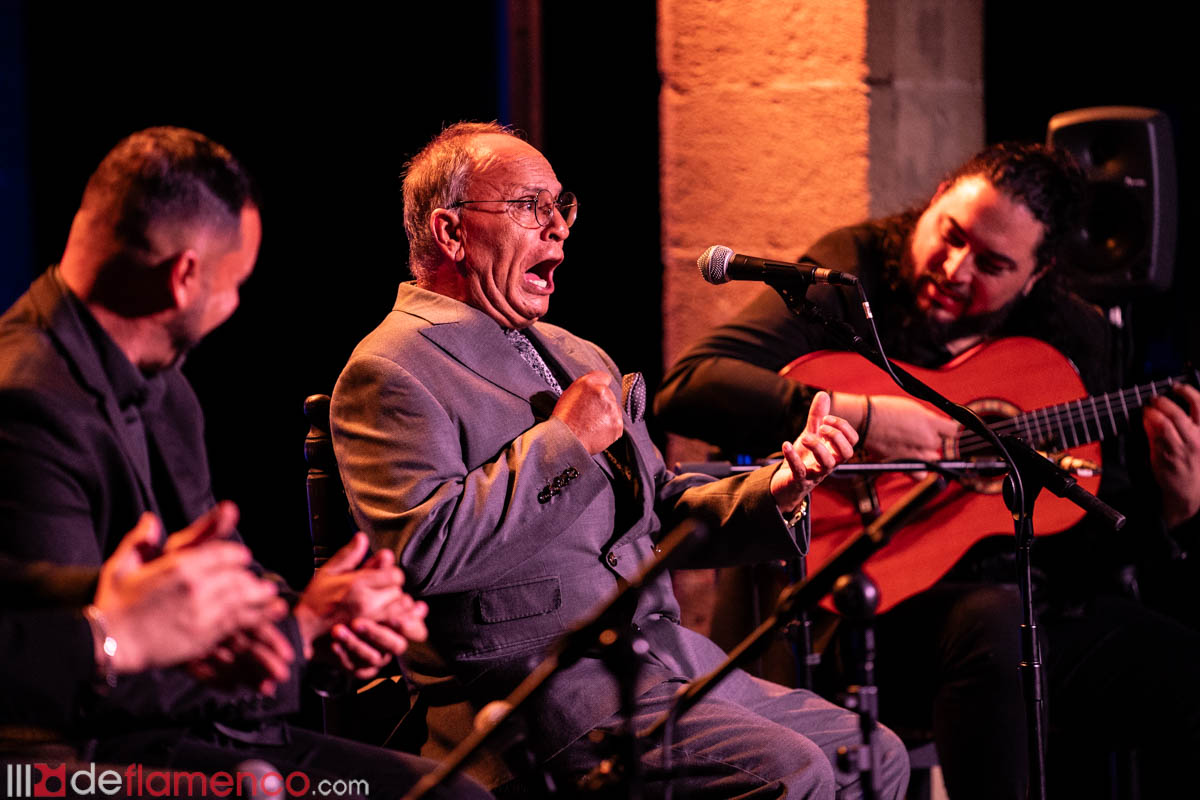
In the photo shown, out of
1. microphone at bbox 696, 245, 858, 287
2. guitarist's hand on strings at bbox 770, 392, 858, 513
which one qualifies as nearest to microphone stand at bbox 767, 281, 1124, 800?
microphone at bbox 696, 245, 858, 287

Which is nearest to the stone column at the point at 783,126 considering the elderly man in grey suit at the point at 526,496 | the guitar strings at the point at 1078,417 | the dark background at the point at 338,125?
the dark background at the point at 338,125

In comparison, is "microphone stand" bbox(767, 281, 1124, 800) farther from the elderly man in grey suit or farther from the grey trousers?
the grey trousers

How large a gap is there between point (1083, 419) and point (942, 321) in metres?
0.49

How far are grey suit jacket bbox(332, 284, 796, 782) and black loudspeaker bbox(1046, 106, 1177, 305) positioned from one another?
2130 mm

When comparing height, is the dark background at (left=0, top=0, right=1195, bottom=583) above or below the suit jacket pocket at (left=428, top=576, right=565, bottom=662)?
above

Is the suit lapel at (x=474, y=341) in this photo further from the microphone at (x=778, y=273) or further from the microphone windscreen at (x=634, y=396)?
the microphone at (x=778, y=273)

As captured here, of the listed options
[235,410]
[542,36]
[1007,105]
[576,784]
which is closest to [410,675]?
[576,784]

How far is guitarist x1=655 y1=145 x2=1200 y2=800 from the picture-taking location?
343cm

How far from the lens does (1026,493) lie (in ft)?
8.55

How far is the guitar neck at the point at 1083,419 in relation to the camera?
143 inches

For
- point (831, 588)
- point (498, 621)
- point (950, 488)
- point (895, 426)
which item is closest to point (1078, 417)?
point (950, 488)

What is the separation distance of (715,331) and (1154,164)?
1706 millimetres

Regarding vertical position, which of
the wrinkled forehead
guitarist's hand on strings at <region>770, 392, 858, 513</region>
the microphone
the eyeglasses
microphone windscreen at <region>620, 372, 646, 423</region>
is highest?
the wrinkled forehead

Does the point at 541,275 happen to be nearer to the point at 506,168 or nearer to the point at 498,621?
the point at 506,168
